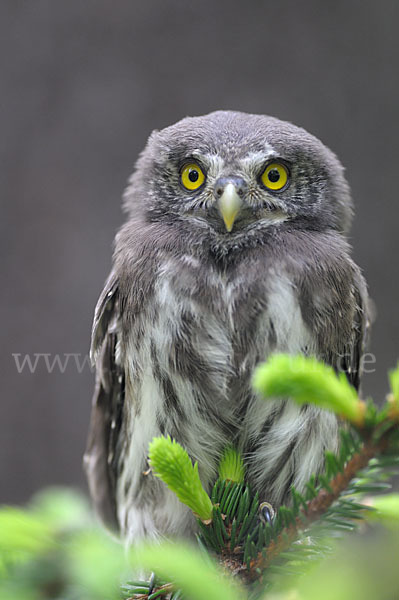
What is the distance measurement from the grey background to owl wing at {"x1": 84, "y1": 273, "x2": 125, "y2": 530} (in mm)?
1782

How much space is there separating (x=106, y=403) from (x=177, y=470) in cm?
140

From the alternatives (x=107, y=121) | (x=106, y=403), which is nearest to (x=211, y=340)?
(x=106, y=403)

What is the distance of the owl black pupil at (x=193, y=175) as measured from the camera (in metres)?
2.25

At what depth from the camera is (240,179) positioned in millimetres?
2131

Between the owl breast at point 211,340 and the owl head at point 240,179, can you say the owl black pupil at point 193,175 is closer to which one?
the owl head at point 240,179

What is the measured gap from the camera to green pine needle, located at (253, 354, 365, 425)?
0.88m

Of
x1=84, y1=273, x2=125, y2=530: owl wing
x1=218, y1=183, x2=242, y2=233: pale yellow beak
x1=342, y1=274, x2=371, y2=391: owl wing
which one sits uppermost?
x1=218, y1=183, x2=242, y2=233: pale yellow beak

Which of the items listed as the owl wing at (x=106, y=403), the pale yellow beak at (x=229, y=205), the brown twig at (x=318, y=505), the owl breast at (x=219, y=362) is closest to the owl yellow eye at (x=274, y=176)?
the pale yellow beak at (x=229, y=205)

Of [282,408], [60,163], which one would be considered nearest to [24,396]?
[60,163]

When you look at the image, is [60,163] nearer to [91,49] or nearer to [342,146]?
[91,49]

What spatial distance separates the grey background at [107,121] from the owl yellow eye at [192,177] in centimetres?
222

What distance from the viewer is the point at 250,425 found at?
2.03 meters

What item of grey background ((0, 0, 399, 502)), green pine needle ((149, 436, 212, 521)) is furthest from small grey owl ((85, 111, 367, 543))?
grey background ((0, 0, 399, 502))

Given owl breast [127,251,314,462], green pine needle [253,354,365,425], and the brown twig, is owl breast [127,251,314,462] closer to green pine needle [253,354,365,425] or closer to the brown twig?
the brown twig
